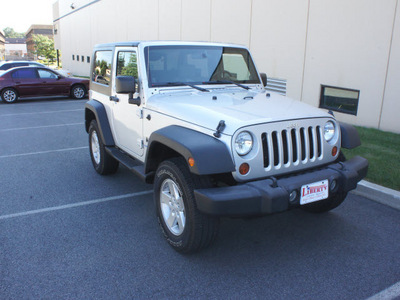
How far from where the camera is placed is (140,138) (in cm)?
460

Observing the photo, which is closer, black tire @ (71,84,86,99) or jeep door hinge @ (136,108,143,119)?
jeep door hinge @ (136,108,143,119)

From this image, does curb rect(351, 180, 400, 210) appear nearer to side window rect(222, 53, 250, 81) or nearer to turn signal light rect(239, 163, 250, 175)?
side window rect(222, 53, 250, 81)

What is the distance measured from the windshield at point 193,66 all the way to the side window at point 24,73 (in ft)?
43.2

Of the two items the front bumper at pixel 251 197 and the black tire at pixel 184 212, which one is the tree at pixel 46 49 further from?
the front bumper at pixel 251 197

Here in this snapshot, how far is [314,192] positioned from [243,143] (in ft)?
2.58

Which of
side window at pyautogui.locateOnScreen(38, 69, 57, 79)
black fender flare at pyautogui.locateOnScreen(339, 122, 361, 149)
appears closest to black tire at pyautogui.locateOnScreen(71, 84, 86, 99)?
side window at pyautogui.locateOnScreen(38, 69, 57, 79)

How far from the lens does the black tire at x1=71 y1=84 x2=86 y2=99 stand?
1694 cm

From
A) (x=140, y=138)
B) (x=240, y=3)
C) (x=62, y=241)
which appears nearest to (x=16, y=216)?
(x=62, y=241)

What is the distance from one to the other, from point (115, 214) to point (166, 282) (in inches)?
64.9

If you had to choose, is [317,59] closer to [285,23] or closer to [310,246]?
[285,23]

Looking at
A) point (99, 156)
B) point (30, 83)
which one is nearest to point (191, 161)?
point (99, 156)

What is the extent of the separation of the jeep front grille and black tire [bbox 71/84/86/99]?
15.0 metres

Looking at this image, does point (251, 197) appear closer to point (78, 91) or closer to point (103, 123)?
point (103, 123)

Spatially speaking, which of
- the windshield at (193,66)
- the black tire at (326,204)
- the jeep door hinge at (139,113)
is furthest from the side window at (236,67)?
the black tire at (326,204)
